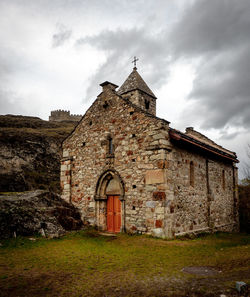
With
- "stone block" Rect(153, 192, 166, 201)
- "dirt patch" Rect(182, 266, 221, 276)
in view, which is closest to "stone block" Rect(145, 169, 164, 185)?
"stone block" Rect(153, 192, 166, 201)

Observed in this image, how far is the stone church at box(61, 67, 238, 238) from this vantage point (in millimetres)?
11203

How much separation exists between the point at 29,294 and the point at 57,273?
1.43 meters

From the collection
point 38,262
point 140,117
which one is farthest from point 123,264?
point 140,117

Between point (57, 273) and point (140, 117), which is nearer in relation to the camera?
point (57, 273)

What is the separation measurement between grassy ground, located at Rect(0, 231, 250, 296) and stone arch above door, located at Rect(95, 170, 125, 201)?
2811 mm

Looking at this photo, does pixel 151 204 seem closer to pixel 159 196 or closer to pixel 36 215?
pixel 159 196

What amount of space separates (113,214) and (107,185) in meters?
1.50

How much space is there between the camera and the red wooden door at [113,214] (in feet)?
42.6

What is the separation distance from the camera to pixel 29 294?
5078 millimetres

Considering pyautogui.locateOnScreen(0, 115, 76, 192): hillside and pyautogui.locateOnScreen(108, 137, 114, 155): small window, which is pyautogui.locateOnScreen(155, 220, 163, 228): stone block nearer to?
pyautogui.locateOnScreen(108, 137, 114, 155): small window

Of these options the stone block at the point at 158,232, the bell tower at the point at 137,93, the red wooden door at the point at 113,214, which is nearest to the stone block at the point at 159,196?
the stone block at the point at 158,232

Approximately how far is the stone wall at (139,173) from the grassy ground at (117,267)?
150 cm

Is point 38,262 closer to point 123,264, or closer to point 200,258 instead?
point 123,264

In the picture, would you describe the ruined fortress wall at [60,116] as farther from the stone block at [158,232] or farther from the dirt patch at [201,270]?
the dirt patch at [201,270]
